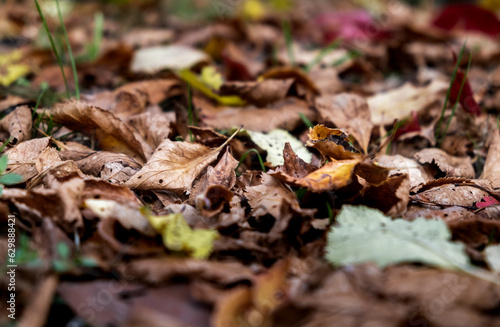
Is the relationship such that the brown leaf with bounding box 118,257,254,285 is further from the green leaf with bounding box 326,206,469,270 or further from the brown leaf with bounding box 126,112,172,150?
the brown leaf with bounding box 126,112,172,150

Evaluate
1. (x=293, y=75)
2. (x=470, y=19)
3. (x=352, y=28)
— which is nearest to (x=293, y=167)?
(x=293, y=75)

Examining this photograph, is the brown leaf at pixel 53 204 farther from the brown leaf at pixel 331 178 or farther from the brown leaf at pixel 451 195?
the brown leaf at pixel 451 195

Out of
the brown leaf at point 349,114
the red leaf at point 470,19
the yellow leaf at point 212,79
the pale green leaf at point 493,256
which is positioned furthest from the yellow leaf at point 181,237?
the red leaf at point 470,19

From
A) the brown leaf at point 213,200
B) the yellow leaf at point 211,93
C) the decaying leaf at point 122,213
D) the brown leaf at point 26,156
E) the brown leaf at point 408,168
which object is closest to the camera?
the decaying leaf at point 122,213

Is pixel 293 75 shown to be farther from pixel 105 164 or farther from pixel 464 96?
pixel 105 164

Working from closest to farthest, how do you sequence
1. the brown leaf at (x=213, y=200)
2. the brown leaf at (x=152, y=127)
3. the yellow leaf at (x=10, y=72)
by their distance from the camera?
the brown leaf at (x=213, y=200) < the brown leaf at (x=152, y=127) < the yellow leaf at (x=10, y=72)

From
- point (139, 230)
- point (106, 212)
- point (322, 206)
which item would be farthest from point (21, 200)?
point (322, 206)

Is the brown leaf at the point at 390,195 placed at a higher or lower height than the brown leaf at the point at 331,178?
lower
